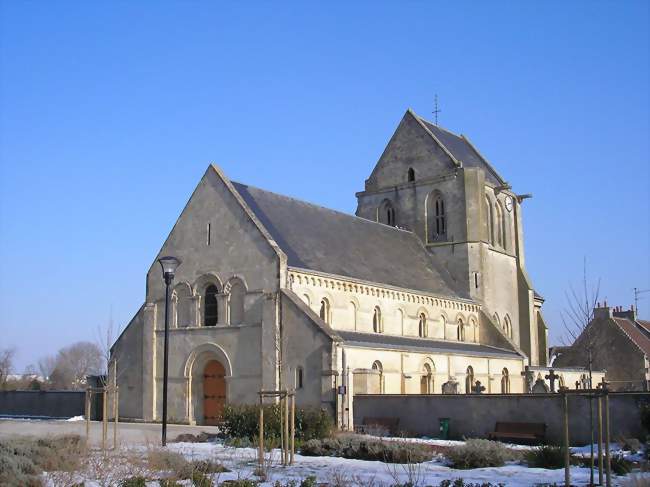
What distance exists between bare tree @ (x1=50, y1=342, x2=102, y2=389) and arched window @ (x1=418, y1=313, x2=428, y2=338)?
66671 mm

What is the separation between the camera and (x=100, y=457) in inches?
659

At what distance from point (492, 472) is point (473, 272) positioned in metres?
31.2

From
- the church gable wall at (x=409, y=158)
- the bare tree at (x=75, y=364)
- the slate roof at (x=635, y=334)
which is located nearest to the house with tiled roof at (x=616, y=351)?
the slate roof at (x=635, y=334)

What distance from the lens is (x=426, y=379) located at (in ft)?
125

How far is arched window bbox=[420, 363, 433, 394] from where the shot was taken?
1484 inches

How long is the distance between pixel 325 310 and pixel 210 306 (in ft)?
17.3

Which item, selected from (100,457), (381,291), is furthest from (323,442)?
(381,291)

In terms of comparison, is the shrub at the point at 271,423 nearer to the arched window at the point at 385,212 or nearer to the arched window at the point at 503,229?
the arched window at the point at 385,212

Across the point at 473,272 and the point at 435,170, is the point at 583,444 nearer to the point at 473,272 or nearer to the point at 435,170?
the point at 473,272

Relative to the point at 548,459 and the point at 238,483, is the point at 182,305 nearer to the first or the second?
the point at 548,459

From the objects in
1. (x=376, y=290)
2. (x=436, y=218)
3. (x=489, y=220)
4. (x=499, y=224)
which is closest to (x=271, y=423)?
(x=376, y=290)

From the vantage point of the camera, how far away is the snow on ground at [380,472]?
15.8 meters

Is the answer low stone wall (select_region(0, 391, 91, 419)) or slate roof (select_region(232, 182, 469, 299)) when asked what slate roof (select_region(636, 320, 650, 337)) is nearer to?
slate roof (select_region(232, 182, 469, 299))

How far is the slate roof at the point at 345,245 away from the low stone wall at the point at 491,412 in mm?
7807
